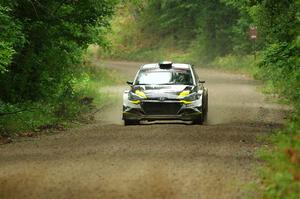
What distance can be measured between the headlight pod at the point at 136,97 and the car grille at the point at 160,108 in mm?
175

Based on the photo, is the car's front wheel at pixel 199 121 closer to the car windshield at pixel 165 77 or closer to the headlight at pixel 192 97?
the headlight at pixel 192 97

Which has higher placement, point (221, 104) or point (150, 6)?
point (150, 6)

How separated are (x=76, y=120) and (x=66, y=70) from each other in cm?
245

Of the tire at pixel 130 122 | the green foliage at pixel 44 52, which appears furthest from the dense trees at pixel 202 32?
the green foliage at pixel 44 52

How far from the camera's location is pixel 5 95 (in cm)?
2097

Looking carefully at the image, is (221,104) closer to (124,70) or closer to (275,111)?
(275,111)

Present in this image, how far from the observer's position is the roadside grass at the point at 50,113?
1822 centimetres

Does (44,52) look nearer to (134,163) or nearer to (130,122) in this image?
(130,122)

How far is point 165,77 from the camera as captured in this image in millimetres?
19516

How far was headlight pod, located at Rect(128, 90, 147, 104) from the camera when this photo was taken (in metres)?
18.6

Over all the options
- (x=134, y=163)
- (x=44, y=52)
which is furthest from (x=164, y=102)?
(x=134, y=163)

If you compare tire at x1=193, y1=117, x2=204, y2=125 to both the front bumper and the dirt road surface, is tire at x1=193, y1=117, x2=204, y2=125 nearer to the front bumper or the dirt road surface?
the front bumper

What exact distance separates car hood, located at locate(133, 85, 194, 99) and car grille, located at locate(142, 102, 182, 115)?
0.19m

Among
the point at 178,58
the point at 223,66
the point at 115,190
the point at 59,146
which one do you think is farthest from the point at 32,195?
the point at 178,58
